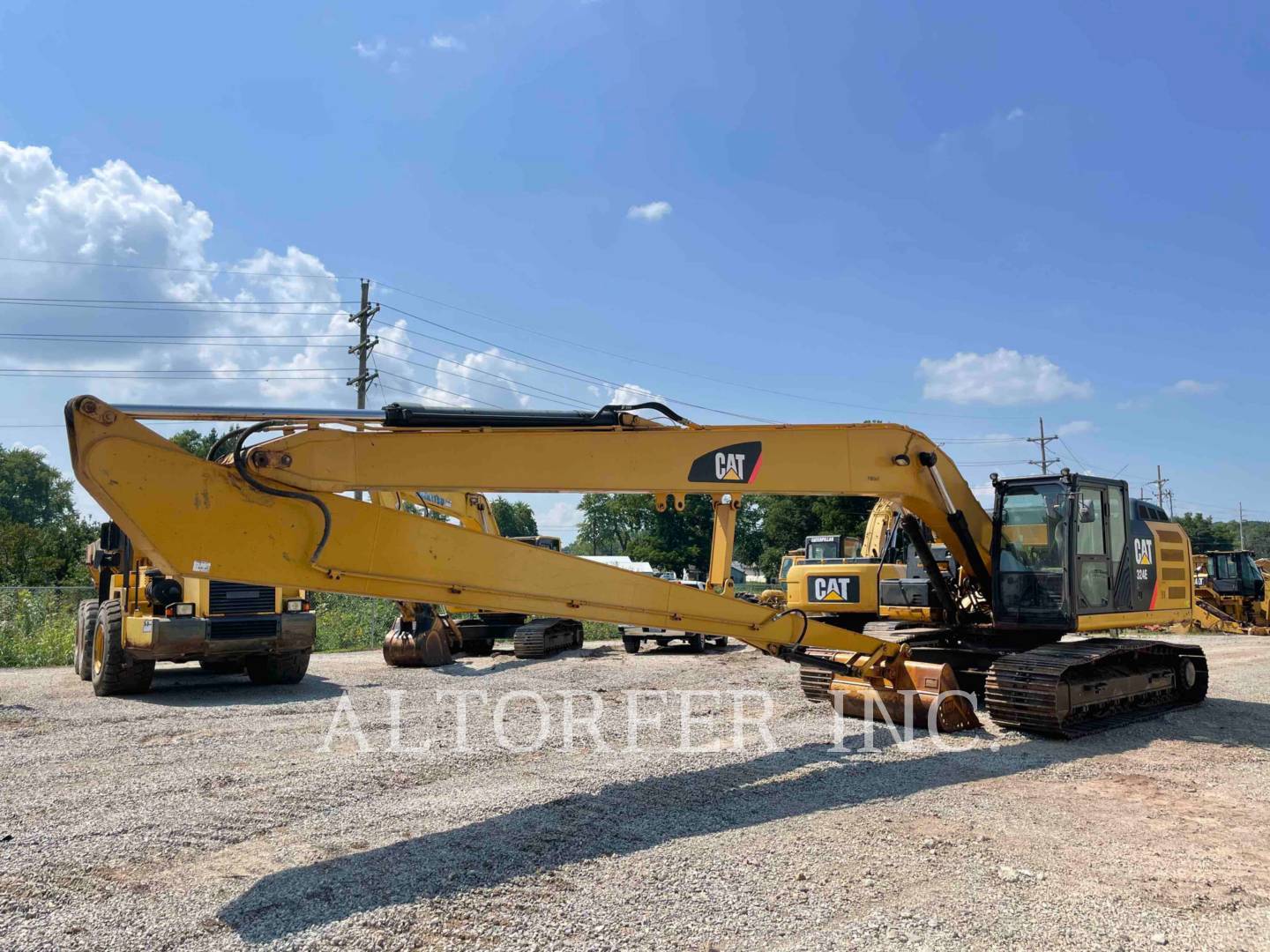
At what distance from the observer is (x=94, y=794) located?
259 inches

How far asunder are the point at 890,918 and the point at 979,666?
6.60 metres

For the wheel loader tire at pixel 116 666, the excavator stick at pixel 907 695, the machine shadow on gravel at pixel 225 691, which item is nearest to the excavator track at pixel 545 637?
the machine shadow on gravel at pixel 225 691

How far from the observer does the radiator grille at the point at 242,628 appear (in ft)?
38.6

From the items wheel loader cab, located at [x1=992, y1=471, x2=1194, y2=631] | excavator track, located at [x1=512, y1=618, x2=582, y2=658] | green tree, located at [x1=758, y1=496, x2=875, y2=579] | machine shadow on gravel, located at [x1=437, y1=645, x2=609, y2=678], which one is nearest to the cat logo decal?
wheel loader cab, located at [x1=992, y1=471, x2=1194, y2=631]

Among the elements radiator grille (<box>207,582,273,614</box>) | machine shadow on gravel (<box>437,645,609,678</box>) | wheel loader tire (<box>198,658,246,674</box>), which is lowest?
machine shadow on gravel (<box>437,645,609,678</box>)

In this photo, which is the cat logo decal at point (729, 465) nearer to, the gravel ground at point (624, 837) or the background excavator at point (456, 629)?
the gravel ground at point (624, 837)

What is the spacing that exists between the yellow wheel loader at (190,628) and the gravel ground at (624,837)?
188cm

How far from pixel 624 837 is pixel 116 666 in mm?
9182

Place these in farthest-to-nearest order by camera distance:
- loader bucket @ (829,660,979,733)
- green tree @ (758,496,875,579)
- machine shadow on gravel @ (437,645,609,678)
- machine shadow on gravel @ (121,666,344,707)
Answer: green tree @ (758,496,875,579), machine shadow on gravel @ (437,645,609,678), machine shadow on gravel @ (121,666,344,707), loader bucket @ (829,660,979,733)

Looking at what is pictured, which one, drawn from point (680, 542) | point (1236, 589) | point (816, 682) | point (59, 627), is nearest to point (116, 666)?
point (816, 682)

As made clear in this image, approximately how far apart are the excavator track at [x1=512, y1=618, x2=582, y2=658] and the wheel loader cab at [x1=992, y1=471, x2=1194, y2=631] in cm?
825

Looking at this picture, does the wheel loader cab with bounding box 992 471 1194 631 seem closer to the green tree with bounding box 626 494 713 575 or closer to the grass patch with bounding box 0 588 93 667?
the grass patch with bounding box 0 588 93 667

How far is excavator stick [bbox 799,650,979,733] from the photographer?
8.69 meters

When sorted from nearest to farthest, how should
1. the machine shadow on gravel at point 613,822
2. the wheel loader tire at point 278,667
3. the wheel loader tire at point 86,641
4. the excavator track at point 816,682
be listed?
the machine shadow on gravel at point 613,822
the excavator track at point 816,682
the wheel loader tire at point 278,667
the wheel loader tire at point 86,641
